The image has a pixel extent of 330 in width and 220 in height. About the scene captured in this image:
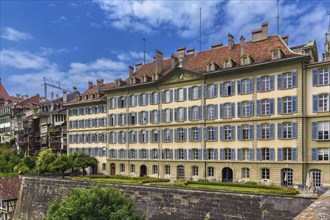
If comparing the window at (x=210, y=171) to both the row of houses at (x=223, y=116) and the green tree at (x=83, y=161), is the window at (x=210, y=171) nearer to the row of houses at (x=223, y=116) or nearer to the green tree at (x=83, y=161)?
the row of houses at (x=223, y=116)

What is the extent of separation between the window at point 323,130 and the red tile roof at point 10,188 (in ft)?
142

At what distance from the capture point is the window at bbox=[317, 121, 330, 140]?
34.7 m

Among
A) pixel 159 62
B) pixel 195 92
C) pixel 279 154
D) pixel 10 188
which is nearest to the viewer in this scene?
pixel 279 154

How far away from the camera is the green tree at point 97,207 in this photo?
921 inches

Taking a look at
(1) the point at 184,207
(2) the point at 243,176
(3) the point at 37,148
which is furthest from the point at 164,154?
(3) the point at 37,148

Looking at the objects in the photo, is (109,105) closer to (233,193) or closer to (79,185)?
(79,185)

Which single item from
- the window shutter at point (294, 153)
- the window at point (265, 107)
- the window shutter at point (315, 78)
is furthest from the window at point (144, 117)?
the window shutter at point (315, 78)

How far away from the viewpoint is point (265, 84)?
1524 inches

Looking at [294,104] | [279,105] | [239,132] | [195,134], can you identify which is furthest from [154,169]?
[294,104]

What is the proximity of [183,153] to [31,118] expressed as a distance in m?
46.8

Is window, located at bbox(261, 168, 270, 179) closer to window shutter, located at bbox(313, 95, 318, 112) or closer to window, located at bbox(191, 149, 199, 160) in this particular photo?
window shutter, located at bbox(313, 95, 318, 112)

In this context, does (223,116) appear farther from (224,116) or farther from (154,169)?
(154,169)

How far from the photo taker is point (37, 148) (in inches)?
2889

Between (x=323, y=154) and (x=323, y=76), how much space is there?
880cm
